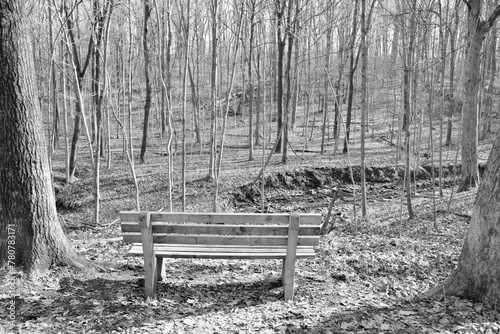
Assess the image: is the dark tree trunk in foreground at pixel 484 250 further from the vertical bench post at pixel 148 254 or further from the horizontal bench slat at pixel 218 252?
the vertical bench post at pixel 148 254

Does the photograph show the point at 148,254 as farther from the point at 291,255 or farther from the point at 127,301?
the point at 291,255

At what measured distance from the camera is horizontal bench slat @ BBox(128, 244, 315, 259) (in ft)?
13.8

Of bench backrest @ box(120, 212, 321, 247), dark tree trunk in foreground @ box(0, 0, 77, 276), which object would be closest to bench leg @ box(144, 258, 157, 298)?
bench backrest @ box(120, 212, 321, 247)

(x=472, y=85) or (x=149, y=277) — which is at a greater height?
(x=472, y=85)

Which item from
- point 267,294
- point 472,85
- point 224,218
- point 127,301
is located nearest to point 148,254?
point 127,301

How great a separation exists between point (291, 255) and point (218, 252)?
0.78m

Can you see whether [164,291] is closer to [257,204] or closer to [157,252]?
[157,252]

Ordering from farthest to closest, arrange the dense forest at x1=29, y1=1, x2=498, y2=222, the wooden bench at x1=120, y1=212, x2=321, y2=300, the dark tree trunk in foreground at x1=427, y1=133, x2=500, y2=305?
1. the dense forest at x1=29, y1=1, x2=498, y2=222
2. the wooden bench at x1=120, y1=212, x2=321, y2=300
3. the dark tree trunk in foreground at x1=427, y1=133, x2=500, y2=305

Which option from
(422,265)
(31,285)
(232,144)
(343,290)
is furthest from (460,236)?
(232,144)

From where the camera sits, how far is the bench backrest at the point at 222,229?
4094 mm

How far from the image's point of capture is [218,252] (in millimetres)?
4270

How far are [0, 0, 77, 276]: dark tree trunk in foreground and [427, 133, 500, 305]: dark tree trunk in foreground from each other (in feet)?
14.6

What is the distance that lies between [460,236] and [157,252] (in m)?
6.57

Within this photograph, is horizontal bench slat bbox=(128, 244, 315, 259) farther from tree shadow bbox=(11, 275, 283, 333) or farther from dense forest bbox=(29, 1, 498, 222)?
dense forest bbox=(29, 1, 498, 222)
